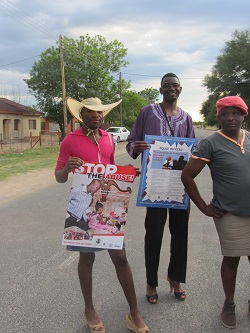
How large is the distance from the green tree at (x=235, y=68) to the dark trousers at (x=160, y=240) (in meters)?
43.4

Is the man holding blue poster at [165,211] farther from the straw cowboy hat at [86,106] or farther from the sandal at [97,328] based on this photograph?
the sandal at [97,328]

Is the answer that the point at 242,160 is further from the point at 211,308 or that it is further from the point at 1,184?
the point at 1,184

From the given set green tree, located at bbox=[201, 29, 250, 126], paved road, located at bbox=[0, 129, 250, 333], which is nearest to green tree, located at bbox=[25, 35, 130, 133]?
green tree, located at bbox=[201, 29, 250, 126]

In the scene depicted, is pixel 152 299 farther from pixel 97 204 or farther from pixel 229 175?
pixel 229 175

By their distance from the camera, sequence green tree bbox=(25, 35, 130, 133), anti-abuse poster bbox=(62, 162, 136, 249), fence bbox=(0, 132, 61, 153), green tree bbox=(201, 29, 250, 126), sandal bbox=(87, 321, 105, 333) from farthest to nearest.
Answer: green tree bbox=(201, 29, 250, 126) → green tree bbox=(25, 35, 130, 133) → fence bbox=(0, 132, 61, 153) → sandal bbox=(87, 321, 105, 333) → anti-abuse poster bbox=(62, 162, 136, 249)

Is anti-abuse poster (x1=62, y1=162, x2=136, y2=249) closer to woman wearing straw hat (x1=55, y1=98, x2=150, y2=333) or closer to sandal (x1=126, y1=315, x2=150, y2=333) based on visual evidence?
woman wearing straw hat (x1=55, y1=98, x2=150, y2=333)

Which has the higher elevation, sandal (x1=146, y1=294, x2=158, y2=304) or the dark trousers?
the dark trousers

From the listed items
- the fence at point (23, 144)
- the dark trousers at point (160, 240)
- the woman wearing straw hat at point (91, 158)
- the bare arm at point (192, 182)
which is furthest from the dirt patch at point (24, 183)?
the fence at point (23, 144)

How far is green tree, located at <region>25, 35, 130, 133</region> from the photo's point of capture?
30.0 m

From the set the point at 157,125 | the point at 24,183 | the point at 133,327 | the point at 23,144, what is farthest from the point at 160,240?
the point at 23,144

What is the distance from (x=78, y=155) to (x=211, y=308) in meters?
1.78

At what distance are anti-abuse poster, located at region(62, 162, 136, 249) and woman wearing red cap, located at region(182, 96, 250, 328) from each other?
557 mm

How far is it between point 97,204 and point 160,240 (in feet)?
2.90

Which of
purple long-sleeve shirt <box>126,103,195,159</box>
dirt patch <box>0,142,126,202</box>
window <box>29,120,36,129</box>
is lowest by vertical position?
dirt patch <box>0,142,126,202</box>
